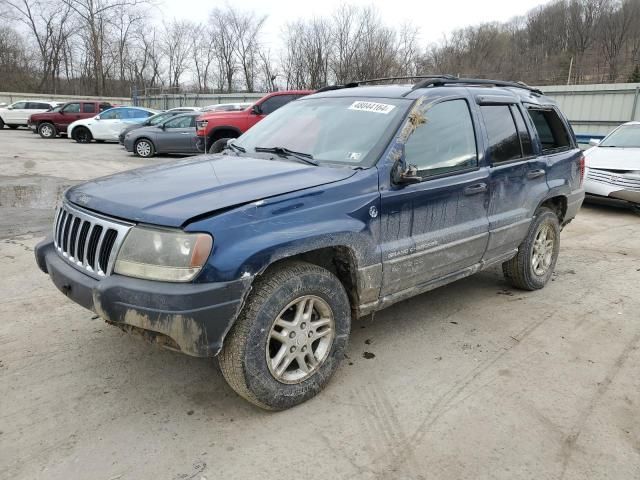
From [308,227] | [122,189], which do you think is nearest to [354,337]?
[308,227]

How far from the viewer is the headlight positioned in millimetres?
2432

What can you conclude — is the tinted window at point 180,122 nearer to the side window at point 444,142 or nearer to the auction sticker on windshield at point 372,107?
the auction sticker on windshield at point 372,107

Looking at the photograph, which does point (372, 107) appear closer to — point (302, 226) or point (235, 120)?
point (302, 226)

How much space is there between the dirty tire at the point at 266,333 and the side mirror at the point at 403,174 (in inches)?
29.7

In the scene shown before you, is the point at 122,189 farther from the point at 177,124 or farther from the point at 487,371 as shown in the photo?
the point at 177,124

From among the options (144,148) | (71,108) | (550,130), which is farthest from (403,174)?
(71,108)

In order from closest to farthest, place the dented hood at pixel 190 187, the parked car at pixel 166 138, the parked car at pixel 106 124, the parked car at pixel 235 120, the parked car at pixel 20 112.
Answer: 1. the dented hood at pixel 190 187
2. the parked car at pixel 235 120
3. the parked car at pixel 166 138
4. the parked car at pixel 106 124
5. the parked car at pixel 20 112

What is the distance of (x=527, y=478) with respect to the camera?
7.86ft

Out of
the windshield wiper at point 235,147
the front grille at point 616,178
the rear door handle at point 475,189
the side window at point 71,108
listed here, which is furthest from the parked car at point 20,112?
the rear door handle at point 475,189

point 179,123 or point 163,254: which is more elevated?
point 179,123

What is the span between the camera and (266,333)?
8.77 ft

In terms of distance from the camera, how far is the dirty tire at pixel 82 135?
20734mm

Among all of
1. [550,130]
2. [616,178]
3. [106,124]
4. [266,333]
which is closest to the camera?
[266,333]

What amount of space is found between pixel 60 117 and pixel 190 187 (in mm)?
23139
